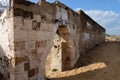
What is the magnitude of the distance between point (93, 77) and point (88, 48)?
3921 mm

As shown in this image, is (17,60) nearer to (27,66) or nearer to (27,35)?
(27,66)

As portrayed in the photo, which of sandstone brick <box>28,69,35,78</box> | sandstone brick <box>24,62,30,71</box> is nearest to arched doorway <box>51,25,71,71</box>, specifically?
sandstone brick <box>28,69,35,78</box>

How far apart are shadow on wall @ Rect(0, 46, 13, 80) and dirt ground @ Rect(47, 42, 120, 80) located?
2202 mm

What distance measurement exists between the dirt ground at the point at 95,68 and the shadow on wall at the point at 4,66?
2202 mm

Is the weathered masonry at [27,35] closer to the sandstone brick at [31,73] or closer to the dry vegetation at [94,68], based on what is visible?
the sandstone brick at [31,73]

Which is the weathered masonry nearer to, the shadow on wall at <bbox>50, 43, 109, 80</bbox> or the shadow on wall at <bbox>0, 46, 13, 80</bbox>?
the shadow on wall at <bbox>0, 46, 13, 80</bbox>

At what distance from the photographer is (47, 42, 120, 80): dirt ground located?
632 centimetres

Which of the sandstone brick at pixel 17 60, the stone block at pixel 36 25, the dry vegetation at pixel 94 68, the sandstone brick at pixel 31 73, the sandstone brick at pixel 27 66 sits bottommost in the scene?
the dry vegetation at pixel 94 68

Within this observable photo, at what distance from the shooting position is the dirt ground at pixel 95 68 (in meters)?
6.32

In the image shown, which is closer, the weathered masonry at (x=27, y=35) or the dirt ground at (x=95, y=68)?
the weathered masonry at (x=27, y=35)

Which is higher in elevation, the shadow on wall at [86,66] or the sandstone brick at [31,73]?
the sandstone brick at [31,73]

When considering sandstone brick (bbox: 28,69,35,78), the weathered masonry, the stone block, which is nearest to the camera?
the weathered masonry

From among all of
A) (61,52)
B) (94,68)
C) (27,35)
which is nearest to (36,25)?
(27,35)

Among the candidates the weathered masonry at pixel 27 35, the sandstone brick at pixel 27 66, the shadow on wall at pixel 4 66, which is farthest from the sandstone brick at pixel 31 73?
the shadow on wall at pixel 4 66
